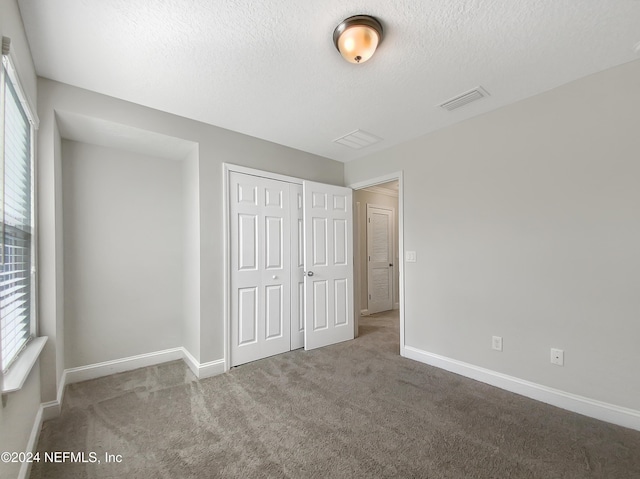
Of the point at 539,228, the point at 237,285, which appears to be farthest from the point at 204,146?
the point at 539,228

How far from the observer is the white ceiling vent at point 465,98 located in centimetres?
224

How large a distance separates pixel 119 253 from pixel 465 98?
3.59 metres

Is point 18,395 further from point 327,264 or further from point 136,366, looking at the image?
point 327,264

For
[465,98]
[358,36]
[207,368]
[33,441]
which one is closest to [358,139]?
[465,98]

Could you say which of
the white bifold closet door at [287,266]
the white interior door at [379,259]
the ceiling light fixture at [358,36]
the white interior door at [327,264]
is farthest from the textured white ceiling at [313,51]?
the white interior door at [379,259]

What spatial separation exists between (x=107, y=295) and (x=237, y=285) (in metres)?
1.28

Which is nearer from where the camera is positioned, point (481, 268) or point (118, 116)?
point (118, 116)

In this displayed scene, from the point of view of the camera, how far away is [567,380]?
212 centimetres

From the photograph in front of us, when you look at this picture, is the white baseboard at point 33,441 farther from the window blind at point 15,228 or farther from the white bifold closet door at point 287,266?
the white bifold closet door at point 287,266

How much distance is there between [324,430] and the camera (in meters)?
1.88

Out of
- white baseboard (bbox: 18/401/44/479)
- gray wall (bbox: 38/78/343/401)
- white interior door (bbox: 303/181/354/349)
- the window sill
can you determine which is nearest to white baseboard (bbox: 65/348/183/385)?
gray wall (bbox: 38/78/343/401)

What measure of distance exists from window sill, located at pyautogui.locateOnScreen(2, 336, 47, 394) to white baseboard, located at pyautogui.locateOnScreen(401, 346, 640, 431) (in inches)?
122

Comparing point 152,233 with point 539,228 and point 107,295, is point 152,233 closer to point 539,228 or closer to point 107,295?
point 107,295

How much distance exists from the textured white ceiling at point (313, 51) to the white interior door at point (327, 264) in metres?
1.20
